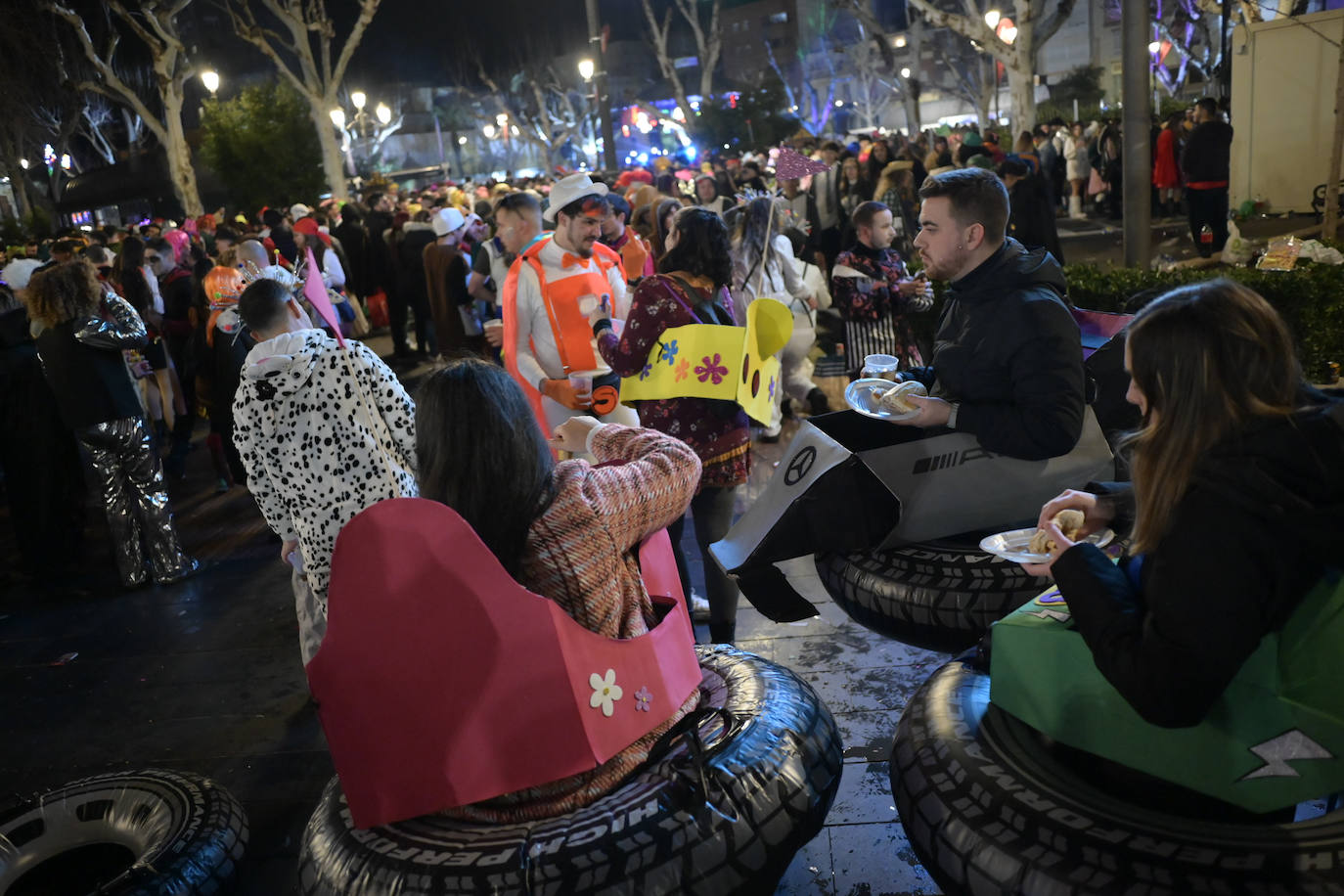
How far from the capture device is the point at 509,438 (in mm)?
2271

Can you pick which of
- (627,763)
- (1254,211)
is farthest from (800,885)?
(1254,211)

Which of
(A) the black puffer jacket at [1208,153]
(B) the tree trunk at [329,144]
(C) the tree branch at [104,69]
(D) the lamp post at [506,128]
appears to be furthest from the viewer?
(D) the lamp post at [506,128]

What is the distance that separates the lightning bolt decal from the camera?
73.3 inches

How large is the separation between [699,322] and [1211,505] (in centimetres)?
250

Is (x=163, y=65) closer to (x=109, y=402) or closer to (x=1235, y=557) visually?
(x=109, y=402)

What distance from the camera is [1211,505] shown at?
183cm

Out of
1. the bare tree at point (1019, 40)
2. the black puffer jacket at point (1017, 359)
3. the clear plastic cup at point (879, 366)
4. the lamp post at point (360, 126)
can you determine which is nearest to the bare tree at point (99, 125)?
the lamp post at point (360, 126)

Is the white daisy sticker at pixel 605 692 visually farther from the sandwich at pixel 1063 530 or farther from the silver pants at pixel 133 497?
the silver pants at pixel 133 497

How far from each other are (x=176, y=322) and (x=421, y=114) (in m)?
70.9

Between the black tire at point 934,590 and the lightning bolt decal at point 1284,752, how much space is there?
3.66 ft

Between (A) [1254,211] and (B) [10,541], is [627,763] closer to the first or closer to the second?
(B) [10,541]

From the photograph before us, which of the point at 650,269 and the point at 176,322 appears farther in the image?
the point at 176,322

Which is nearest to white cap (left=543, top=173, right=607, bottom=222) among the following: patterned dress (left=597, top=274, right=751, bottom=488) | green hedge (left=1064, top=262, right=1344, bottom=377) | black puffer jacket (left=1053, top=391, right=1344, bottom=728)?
patterned dress (left=597, top=274, right=751, bottom=488)

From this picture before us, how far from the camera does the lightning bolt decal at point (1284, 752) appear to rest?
186cm
